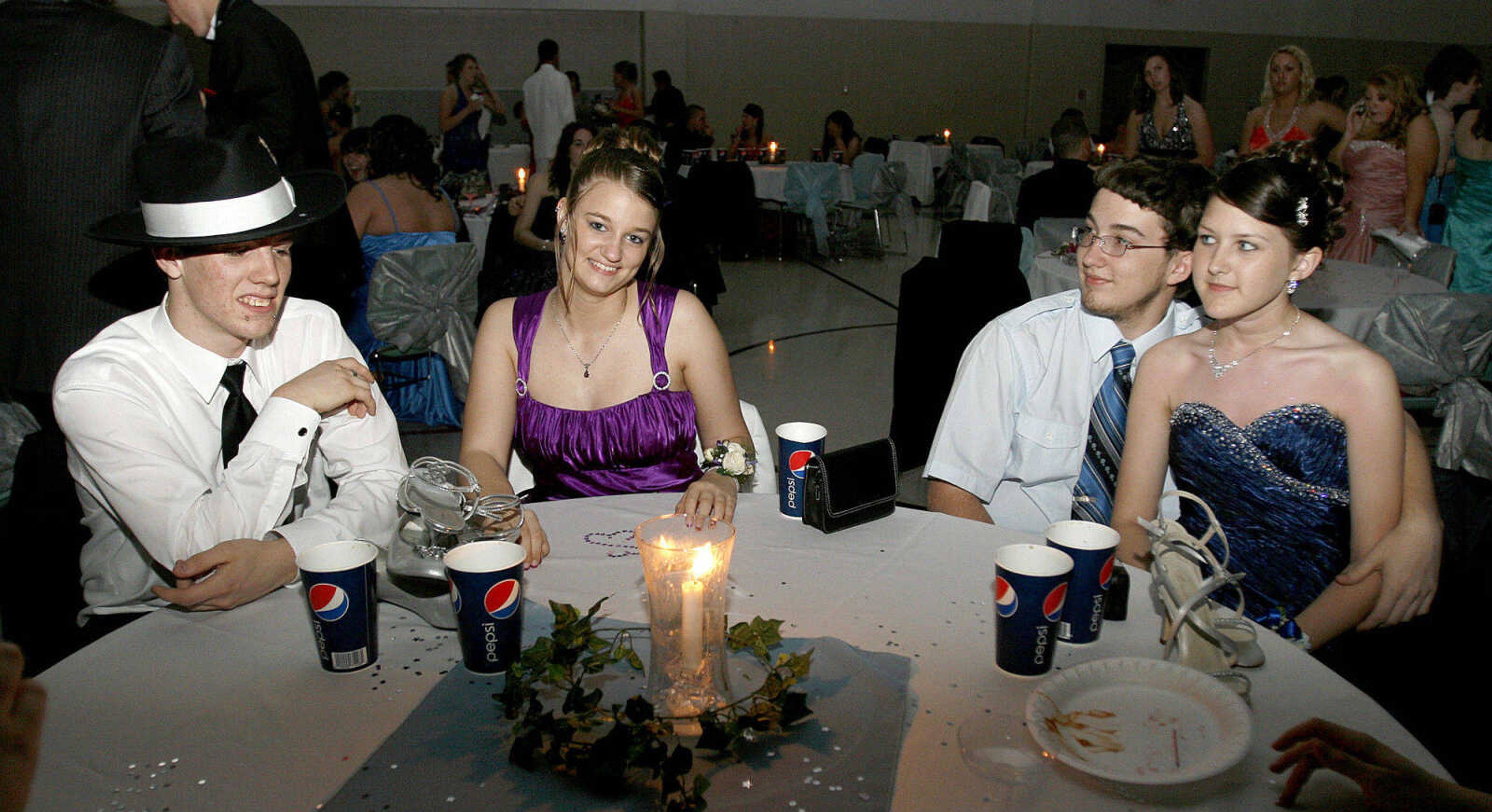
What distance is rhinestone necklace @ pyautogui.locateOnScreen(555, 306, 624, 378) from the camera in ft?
7.39

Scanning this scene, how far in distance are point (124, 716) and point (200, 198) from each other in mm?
869

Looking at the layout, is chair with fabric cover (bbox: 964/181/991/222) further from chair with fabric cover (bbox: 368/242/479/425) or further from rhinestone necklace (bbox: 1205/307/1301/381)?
rhinestone necklace (bbox: 1205/307/1301/381)

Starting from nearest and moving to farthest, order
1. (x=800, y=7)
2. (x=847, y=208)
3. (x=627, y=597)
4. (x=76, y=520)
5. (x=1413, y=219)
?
(x=627, y=597) → (x=76, y=520) → (x=1413, y=219) → (x=847, y=208) → (x=800, y=7)

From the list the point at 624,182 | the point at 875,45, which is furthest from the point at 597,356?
the point at 875,45

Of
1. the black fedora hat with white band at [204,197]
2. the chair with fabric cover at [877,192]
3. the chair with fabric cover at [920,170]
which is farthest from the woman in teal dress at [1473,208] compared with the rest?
the black fedora hat with white band at [204,197]

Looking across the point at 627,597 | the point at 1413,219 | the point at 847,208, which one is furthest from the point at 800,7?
the point at 627,597

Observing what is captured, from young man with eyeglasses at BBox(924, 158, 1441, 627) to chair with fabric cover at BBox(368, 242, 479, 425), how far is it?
2367 mm

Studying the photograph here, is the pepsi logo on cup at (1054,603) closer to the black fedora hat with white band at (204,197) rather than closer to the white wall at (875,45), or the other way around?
A: the black fedora hat with white band at (204,197)

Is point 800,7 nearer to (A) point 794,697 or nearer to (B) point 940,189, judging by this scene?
(B) point 940,189

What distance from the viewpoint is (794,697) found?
42.6 inches

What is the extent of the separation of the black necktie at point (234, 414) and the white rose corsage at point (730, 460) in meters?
0.81

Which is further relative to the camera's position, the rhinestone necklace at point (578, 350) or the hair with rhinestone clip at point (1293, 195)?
the rhinestone necklace at point (578, 350)

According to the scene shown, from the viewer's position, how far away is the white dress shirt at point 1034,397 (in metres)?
2.15

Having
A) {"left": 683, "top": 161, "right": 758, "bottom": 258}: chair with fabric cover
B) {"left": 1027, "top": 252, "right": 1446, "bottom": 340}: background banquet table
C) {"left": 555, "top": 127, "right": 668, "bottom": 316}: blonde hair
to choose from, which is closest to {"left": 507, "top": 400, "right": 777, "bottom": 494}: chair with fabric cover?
{"left": 555, "top": 127, "right": 668, "bottom": 316}: blonde hair
